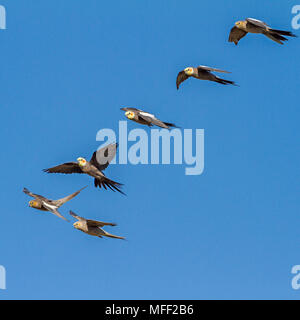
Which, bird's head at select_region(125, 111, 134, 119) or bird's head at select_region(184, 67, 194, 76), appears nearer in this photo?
bird's head at select_region(125, 111, 134, 119)

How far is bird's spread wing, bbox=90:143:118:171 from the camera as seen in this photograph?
20672 mm

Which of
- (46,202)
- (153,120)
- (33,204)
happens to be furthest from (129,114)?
(33,204)

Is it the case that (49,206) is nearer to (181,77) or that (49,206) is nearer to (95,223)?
(95,223)

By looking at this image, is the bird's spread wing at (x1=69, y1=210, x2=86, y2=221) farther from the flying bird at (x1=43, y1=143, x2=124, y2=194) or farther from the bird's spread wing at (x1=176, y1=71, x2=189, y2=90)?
the bird's spread wing at (x1=176, y1=71, x2=189, y2=90)

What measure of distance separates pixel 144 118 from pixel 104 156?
1.89 metres

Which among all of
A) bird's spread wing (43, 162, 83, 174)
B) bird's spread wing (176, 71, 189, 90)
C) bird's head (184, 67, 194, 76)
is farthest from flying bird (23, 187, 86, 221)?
bird's spread wing (176, 71, 189, 90)

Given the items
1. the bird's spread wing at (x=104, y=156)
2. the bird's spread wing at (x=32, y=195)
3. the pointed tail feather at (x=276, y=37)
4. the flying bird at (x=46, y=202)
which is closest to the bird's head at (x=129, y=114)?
the bird's spread wing at (x=104, y=156)

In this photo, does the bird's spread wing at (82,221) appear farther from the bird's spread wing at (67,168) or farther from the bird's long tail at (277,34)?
the bird's long tail at (277,34)

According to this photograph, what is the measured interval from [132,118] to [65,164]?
256 cm

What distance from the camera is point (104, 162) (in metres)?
20.7
